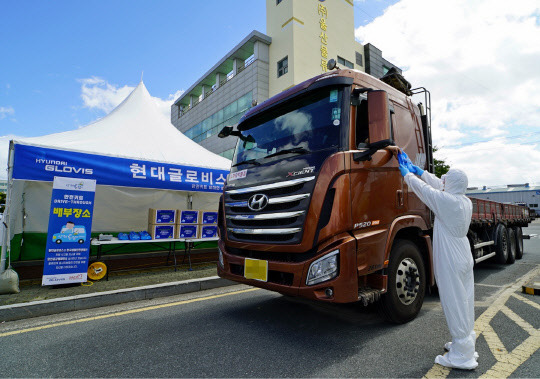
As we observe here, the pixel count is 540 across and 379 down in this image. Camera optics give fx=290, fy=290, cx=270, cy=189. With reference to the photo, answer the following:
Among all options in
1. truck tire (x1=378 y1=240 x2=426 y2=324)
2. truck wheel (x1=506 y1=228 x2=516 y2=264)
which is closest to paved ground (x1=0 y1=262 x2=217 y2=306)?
truck tire (x1=378 y1=240 x2=426 y2=324)

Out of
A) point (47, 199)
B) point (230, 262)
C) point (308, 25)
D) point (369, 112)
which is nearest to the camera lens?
point (369, 112)

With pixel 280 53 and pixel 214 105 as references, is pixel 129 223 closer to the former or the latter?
pixel 280 53

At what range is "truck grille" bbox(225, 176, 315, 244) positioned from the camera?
8.80 feet

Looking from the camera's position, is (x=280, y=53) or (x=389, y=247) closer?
(x=389, y=247)

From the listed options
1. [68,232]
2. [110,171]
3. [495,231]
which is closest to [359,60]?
[495,231]

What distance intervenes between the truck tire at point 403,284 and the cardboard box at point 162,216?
16.9 ft

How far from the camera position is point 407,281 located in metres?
3.27

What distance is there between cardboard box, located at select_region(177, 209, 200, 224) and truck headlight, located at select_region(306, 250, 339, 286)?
5.01 meters

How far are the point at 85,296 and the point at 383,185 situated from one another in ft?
14.7

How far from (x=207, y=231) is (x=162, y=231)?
1126 mm

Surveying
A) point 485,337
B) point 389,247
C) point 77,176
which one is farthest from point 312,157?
point 77,176

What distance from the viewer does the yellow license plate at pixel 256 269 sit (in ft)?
9.37

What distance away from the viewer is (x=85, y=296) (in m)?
4.36

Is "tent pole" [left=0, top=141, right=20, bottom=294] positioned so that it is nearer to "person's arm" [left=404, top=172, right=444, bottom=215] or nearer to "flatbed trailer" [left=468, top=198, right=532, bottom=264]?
"person's arm" [left=404, top=172, right=444, bottom=215]
